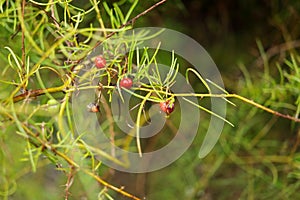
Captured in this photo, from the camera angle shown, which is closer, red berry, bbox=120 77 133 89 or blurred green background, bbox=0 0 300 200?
red berry, bbox=120 77 133 89

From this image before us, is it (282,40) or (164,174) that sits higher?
(282,40)

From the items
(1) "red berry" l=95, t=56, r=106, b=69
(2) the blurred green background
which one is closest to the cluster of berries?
(1) "red berry" l=95, t=56, r=106, b=69

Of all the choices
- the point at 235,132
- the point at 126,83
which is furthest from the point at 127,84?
the point at 235,132

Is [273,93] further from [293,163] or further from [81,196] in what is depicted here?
[81,196]

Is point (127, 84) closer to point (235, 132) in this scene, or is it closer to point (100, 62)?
point (100, 62)

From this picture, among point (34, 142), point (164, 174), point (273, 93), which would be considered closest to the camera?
point (34, 142)

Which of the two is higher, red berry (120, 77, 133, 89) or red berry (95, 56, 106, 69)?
red berry (95, 56, 106, 69)

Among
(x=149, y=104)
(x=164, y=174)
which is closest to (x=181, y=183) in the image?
(x=164, y=174)

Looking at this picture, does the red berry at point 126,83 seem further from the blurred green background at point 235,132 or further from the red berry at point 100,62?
the blurred green background at point 235,132

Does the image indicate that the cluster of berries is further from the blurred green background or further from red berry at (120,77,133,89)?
the blurred green background

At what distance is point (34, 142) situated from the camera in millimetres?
448

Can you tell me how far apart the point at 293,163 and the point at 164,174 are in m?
0.22

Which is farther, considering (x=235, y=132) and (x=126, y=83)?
(x=235, y=132)

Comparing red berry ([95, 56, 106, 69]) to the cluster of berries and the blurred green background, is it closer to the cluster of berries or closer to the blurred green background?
the cluster of berries
